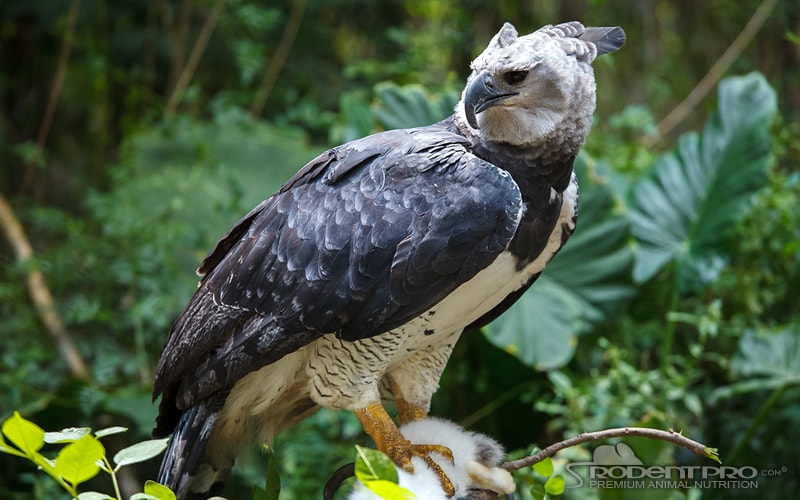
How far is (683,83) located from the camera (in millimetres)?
4039

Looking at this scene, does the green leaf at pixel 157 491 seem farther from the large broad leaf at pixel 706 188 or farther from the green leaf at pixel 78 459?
the large broad leaf at pixel 706 188

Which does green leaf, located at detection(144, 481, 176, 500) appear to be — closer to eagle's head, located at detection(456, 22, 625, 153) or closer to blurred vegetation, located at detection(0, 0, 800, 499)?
eagle's head, located at detection(456, 22, 625, 153)

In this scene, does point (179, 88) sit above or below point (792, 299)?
above

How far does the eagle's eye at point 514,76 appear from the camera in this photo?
1393mm

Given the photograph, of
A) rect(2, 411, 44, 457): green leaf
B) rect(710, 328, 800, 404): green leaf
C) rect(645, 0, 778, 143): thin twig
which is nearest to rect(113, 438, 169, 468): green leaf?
rect(2, 411, 44, 457): green leaf

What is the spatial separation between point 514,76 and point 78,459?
34.8 inches

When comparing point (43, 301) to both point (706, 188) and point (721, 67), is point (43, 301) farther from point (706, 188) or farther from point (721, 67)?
point (721, 67)

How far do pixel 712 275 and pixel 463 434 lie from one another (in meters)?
1.29

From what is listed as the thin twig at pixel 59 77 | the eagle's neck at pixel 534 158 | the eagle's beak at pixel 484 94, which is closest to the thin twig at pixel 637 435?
the eagle's neck at pixel 534 158

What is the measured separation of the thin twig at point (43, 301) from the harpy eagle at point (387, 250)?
153 cm

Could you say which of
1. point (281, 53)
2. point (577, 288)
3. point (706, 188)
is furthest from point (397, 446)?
point (281, 53)

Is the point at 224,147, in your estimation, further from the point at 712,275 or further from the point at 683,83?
the point at 683,83

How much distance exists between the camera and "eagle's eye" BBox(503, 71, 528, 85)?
4.57 feet

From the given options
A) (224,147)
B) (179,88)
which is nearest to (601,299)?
Result: (224,147)
